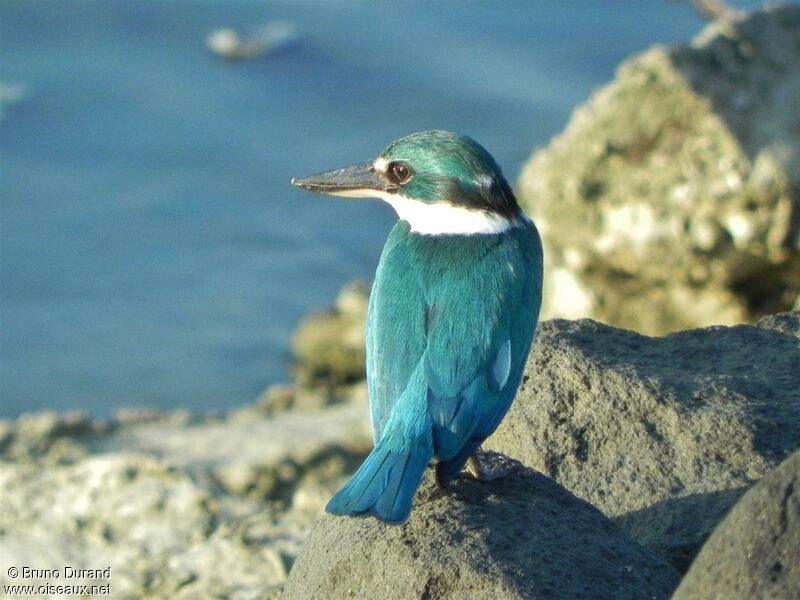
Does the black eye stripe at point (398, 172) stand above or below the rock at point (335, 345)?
below

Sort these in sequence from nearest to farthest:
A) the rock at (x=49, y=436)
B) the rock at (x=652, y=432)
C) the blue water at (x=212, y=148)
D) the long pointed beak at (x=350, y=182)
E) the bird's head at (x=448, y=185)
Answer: the rock at (x=652, y=432)
the bird's head at (x=448, y=185)
the long pointed beak at (x=350, y=182)
the rock at (x=49, y=436)
the blue water at (x=212, y=148)

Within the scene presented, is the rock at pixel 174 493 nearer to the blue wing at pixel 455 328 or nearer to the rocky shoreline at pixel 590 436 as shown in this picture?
the rocky shoreline at pixel 590 436

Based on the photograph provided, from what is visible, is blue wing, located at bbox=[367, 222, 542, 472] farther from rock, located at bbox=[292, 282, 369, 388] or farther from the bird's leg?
rock, located at bbox=[292, 282, 369, 388]

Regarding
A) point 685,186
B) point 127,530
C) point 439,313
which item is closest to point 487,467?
point 439,313

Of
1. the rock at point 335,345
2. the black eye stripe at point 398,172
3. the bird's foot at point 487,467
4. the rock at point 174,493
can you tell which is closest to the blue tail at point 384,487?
the bird's foot at point 487,467

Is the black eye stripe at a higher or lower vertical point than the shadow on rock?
higher

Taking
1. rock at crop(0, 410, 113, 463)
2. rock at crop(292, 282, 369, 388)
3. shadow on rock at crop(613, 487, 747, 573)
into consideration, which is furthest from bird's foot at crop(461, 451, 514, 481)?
rock at crop(292, 282, 369, 388)

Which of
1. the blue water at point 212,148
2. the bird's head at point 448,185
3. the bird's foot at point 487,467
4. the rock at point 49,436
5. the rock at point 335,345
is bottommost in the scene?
the bird's foot at point 487,467
